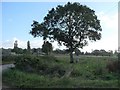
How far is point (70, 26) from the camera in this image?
184 ft

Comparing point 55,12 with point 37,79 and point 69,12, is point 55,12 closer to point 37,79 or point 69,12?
point 69,12

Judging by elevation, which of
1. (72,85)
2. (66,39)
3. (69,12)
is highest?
(69,12)

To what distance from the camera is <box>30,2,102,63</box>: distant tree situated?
183 feet

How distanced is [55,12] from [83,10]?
5404 mm

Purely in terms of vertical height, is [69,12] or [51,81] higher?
[69,12]

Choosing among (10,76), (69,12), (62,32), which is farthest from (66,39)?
(10,76)

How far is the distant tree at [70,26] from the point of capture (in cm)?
5569

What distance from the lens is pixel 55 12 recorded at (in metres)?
57.0

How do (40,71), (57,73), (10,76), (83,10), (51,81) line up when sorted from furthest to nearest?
(83,10) → (40,71) → (57,73) → (10,76) → (51,81)

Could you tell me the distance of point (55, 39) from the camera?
5738cm

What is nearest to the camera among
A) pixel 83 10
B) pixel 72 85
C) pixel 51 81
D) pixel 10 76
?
pixel 72 85

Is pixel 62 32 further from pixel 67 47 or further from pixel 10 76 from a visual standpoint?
pixel 10 76

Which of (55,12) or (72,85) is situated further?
(55,12)

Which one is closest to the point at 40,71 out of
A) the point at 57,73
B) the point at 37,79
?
the point at 57,73
